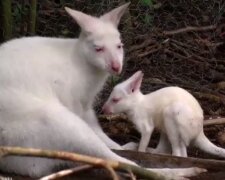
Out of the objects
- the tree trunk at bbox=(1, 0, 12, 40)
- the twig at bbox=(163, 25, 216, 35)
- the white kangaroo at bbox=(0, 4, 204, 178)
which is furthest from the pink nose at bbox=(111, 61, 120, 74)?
the twig at bbox=(163, 25, 216, 35)

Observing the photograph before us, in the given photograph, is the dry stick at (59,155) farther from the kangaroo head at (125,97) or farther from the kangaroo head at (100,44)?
the kangaroo head at (125,97)

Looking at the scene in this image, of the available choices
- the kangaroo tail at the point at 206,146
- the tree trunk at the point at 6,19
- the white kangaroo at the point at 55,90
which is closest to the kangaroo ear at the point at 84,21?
the white kangaroo at the point at 55,90

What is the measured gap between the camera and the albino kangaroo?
5.37 meters

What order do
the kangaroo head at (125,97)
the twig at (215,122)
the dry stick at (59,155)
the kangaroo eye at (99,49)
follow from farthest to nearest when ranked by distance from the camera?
the twig at (215,122)
the kangaroo head at (125,97)
the kangaroo eye at (99,49)
the dry stick at (59,155)

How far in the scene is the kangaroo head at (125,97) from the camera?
5.86 m

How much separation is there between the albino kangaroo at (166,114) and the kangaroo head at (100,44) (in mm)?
820

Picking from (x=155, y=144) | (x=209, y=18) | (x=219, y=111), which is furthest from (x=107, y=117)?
(x=209, y=18)

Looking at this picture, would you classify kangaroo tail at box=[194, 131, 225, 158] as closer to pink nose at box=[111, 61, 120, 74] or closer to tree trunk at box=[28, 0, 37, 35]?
pink nose at box=[111, 61, 120, 74]

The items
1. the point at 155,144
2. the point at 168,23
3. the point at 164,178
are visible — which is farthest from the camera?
the point at 168,23

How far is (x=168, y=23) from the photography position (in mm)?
8594

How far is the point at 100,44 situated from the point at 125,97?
45.6 inches

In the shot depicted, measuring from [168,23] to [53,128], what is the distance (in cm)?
447

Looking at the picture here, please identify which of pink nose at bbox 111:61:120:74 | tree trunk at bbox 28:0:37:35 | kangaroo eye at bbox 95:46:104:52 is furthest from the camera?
tree trunk at bbox 28:0:37:35

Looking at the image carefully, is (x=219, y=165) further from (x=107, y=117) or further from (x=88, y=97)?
(x=107, y=117)
